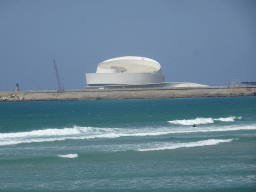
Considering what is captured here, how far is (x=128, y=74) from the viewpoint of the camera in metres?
83.2

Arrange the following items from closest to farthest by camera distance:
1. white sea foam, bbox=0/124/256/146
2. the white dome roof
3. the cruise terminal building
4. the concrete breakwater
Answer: white sea foam, bbox=0/124/256/146 → the concrete breakwater → the cruise terminal building → the white dome roof

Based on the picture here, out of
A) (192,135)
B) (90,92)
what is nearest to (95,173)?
(192,135)

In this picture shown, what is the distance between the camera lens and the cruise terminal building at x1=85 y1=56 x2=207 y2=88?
83312 millimetres

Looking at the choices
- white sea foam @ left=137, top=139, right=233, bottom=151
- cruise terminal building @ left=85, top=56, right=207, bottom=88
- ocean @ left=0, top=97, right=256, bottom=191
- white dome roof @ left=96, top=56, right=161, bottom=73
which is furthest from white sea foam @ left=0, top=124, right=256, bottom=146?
white dome roof @ left=96, top=56, right=161, bottom=73

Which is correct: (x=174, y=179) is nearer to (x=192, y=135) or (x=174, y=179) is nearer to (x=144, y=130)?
(x=192, y=135)

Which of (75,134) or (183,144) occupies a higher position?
(75,134)

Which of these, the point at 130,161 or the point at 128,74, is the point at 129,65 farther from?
the point at 130,161

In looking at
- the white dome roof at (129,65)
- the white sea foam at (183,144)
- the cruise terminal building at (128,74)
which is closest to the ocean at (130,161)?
the white sea foam at (183,144)

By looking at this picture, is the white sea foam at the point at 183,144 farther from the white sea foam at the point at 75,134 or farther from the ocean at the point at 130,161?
the white sea foam at the point at 75,134

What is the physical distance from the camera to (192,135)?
21.8 metres

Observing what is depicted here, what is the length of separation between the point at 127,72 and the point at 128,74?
23.2ft

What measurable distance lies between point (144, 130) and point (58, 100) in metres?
59.2

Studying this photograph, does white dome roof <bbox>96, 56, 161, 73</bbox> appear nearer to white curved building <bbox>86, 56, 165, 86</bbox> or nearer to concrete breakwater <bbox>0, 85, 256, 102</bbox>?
white curved building <bbox>86, 56, 165, 86</bbox>

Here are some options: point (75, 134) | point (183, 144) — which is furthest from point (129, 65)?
point (183, 144)
